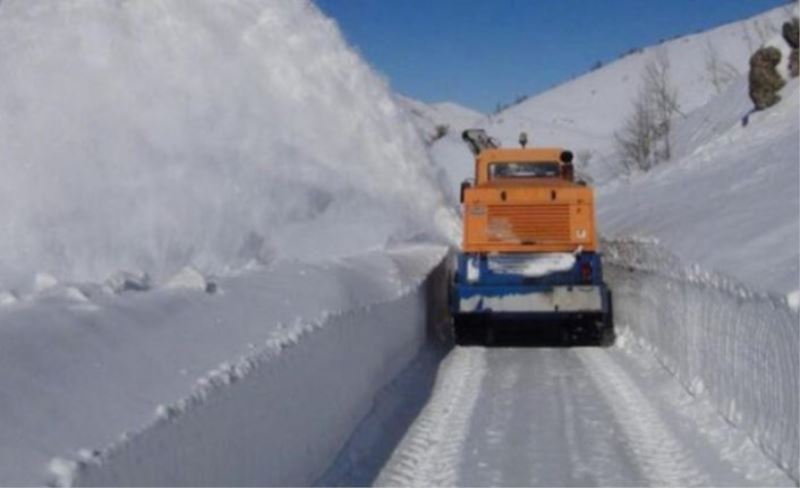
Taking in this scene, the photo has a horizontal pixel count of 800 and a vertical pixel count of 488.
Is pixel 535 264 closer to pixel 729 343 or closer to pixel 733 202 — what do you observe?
pixel 729 343

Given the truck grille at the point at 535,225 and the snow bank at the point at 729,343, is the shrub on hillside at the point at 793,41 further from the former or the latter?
the snow bank at the point at 729,343

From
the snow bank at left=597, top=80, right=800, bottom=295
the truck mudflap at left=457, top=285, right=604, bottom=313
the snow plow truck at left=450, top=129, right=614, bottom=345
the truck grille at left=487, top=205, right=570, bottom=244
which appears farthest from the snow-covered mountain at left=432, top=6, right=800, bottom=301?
the truck grille at left=487, top=205, right=570, bottom=244

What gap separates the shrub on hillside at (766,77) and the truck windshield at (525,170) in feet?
98.2

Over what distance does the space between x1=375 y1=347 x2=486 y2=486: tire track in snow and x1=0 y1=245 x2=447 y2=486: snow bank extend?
503mm

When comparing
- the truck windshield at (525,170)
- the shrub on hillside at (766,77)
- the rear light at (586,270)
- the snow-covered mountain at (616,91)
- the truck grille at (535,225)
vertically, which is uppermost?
the snow-covered mountain at (616,91)

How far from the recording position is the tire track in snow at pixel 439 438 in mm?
9781

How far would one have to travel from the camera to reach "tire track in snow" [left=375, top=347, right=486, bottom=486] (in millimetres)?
9781

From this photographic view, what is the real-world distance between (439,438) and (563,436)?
3.33ft

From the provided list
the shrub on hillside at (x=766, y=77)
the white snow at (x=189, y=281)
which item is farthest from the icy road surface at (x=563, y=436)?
the shrub on hillside at (x=766, y=77)

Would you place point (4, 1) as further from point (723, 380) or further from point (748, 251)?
point (723, 380)

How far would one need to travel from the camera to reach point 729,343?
11703 mm

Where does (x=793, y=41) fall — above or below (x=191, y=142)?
above

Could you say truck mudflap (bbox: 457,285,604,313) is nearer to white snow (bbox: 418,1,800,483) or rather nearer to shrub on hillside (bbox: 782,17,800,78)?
white snow (bbox: 418,1,800,483)

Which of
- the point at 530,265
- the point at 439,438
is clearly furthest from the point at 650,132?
the point at 439,438
